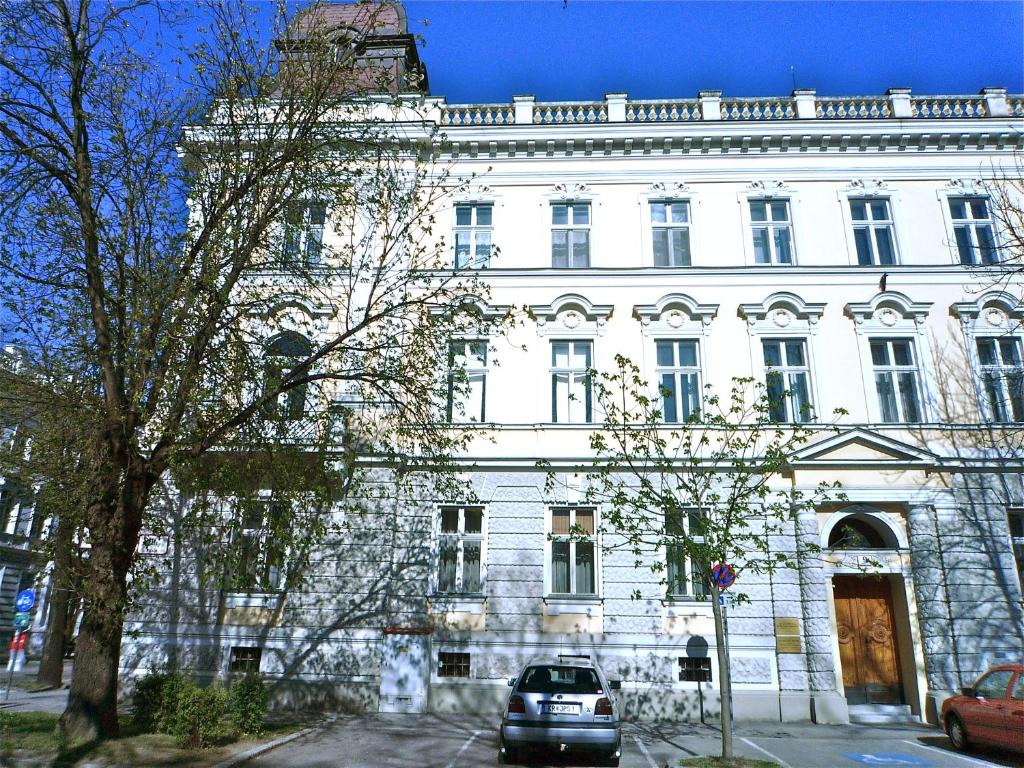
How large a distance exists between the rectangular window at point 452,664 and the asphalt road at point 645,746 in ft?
3.38

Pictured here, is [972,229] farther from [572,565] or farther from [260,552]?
[260,552]

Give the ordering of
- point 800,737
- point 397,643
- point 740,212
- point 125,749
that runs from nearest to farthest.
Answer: point 125,749 < point 800,737 < point 397,643 < point 740,212

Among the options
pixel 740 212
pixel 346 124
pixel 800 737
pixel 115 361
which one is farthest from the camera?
pixel 740 212

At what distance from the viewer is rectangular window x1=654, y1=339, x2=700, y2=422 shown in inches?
725

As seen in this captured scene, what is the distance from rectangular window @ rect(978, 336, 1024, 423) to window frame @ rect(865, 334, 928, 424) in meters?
1.59

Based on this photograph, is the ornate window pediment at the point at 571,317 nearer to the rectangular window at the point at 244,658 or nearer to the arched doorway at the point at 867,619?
the arched doorway at the point at 867,619

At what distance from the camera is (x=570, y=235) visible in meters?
20.3

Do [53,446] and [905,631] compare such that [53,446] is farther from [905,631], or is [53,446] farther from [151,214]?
[905,631]

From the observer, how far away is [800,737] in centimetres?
1449

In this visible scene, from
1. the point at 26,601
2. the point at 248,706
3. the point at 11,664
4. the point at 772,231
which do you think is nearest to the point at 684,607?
the point at 248,706

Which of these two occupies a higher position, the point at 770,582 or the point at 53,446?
the point at 53,446

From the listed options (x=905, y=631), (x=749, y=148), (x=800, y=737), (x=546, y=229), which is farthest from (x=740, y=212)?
(x=800, y=737)

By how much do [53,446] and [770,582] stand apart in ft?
50.7

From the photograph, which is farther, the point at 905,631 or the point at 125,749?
the point at 905,631
